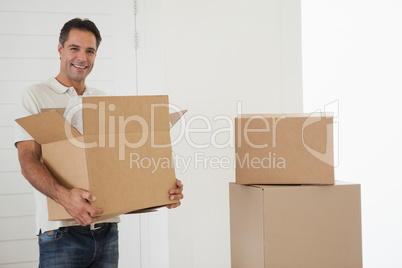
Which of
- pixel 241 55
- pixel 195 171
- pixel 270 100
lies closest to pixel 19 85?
pixel 195 171

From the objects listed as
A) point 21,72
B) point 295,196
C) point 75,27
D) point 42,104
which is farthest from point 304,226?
point 21,72

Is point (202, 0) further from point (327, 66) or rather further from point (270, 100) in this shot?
point (327, 66)

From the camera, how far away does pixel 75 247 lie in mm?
1508

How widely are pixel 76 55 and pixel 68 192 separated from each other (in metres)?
0.63

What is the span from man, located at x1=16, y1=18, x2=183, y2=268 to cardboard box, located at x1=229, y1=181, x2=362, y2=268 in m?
0.32

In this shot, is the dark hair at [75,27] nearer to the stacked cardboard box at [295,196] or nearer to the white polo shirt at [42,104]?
the white polo shirt at [42,104]

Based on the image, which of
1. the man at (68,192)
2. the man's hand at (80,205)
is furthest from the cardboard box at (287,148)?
the man's hand at (80,205)

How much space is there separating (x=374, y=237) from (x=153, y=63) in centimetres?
188

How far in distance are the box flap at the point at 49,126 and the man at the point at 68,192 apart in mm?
133

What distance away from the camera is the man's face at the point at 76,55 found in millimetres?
1650

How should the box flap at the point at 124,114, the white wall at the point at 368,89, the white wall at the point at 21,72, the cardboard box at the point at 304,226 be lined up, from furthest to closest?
the white wall at the point at 368,89 → the white wall at the point at 21,72 → the cardboard box at the point at 304,226 → the box flap at the point at 124,114

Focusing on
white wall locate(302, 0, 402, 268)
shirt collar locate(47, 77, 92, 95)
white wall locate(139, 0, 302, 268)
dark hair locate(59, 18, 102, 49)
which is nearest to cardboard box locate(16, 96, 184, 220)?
shirt collar locate(47, 77, 92, 95)

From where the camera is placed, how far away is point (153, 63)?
229 centimetres

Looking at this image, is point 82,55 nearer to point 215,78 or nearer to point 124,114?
point 124,114
